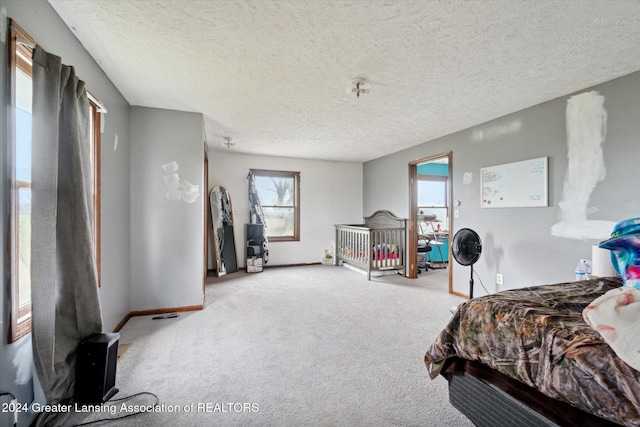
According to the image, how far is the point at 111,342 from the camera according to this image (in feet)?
5.36

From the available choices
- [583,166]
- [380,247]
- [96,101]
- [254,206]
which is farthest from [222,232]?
[583,166]

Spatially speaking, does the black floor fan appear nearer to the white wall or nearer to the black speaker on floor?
the white wall

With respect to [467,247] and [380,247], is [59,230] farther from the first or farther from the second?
[380,247]

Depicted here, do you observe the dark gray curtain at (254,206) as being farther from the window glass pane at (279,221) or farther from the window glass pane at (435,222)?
the window glass pane at (435,222)

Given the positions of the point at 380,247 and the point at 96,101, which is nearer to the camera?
the point at 96,101

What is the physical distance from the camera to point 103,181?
232cm

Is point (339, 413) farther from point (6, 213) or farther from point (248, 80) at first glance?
point (248, 80)

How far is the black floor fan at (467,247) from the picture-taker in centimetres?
306

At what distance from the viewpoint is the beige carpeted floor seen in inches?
59.9

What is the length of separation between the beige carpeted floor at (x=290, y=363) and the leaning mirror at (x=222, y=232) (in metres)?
1.35

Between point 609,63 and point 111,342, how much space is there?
157 inches

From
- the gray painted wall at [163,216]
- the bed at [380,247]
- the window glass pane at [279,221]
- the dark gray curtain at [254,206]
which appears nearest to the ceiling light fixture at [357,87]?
the gray painted wall at [163,216]

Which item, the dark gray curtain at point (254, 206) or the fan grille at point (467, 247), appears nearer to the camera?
the fan grille at point (467, 247)

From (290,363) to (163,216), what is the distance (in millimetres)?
2164
